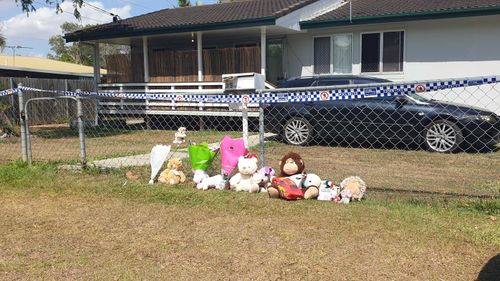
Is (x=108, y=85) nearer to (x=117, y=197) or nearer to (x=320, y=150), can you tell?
(x=320, y=150)

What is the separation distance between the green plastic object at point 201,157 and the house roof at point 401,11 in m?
8.35

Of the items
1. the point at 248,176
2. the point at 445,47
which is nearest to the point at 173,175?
the point at 248,176

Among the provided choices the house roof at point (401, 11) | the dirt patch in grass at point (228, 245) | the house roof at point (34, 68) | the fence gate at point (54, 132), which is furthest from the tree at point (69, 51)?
the dirt patch in grass at point (228, 245)

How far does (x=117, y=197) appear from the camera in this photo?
6.07m

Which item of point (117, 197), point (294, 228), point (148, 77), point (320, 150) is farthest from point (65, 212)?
point (148, 77)

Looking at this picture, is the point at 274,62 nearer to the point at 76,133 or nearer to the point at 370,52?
the point at 370,52

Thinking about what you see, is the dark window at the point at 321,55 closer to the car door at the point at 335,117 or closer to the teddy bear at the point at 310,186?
the car door at the point at 335,117

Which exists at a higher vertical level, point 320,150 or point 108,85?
point 108,85

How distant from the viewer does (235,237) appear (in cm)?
447

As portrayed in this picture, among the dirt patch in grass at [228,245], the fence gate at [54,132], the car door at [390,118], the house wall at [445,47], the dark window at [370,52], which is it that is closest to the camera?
the dirt patch in grass at [228,245]

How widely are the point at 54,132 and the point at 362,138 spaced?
9845mm

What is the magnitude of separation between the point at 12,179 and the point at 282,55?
32.8 ft

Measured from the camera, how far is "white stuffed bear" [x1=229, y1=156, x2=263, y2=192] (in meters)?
6.09

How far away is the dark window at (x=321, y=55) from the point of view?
14.7 m
